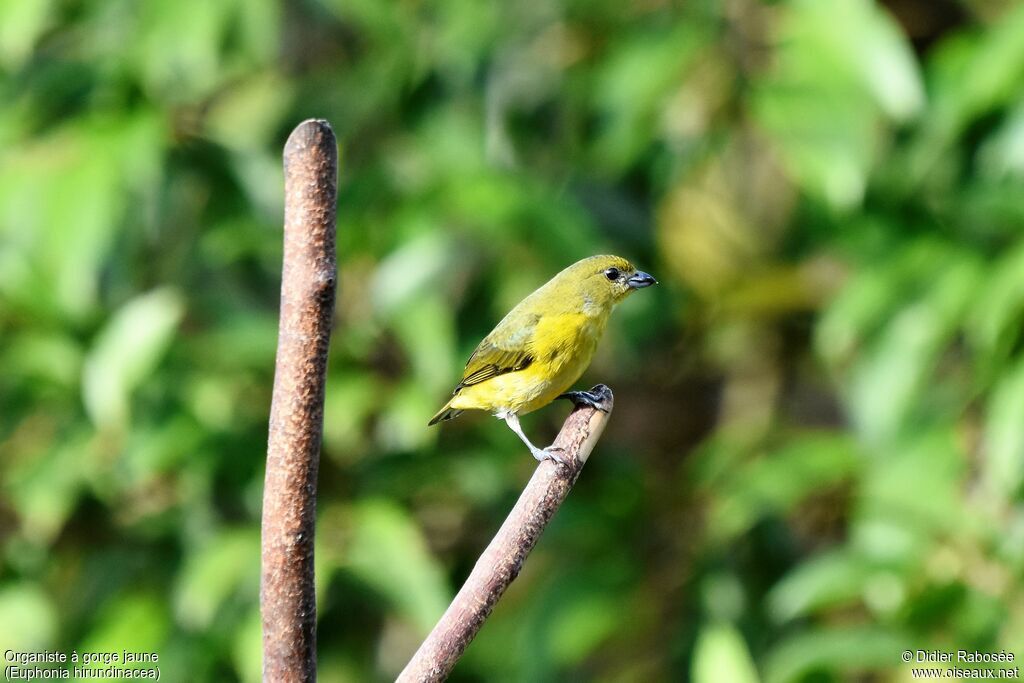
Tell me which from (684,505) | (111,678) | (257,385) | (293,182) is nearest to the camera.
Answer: (293,182)

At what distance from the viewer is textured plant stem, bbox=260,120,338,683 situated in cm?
99

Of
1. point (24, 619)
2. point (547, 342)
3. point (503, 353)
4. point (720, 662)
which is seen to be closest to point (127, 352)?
point (24, 619)

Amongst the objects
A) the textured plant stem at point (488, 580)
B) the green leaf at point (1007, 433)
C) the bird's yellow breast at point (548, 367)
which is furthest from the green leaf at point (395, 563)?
the textured plant stem at point (488, 580)

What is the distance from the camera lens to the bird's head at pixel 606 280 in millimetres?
2090

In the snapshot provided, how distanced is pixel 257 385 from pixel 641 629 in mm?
1425

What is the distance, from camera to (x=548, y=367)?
6.59 feet

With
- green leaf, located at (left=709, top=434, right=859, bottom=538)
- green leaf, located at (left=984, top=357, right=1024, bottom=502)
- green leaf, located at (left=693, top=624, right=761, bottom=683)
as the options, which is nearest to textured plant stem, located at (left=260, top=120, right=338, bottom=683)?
green leaf, located at (left=693, top=624, right=761, bottom=683)

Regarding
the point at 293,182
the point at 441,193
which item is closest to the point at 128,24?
the point at 441,193

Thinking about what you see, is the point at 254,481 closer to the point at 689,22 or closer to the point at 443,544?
the point at 443,544

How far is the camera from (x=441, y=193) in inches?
124

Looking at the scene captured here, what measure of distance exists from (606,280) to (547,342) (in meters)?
0.17
